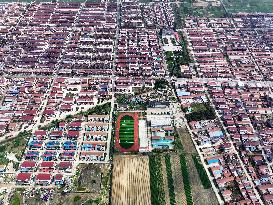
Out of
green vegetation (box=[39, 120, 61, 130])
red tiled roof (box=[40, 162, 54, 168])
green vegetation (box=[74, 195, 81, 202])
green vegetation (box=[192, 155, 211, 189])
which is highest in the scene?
green vegetation (box=[192, 155, 211, 189])

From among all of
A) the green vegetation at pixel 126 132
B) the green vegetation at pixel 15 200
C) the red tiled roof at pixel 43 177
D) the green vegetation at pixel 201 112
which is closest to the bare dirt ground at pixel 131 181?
the green vegetation at pixel 126 132

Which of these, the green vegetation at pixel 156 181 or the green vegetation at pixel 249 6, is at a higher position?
the green vegetation at pixel 249 6

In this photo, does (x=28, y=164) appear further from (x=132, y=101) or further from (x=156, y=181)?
(x=132, y=101)

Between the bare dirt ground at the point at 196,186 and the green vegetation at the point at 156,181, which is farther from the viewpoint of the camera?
the bare dirt ground at the point at 196,186

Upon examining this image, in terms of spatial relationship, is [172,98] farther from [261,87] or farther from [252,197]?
[252,197]

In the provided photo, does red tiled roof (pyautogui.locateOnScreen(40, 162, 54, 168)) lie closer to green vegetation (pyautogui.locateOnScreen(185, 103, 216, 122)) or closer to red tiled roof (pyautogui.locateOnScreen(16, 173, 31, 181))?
red tiled roof (pyautogui.locateOnScreen(16, 173, 31, 181))

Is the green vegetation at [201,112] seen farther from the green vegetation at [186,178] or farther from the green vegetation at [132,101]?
the green vegetation at [186,178]

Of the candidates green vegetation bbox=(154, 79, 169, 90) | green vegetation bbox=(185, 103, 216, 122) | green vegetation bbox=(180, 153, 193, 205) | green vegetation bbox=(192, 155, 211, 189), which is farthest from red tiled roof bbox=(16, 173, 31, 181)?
green vegetation bbox=(154, 79, 169, 90)

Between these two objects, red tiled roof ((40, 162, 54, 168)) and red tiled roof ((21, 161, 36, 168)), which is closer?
red tiled roof ((21, 161, 36, 168))

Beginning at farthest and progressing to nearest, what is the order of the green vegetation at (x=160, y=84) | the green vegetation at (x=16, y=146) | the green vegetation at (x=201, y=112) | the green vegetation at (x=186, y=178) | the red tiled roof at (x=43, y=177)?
1. the green vegetation at (x=160, y=84)
2. the green vegetation at (x=201, y=112)
3. the green vegetation at (x=16, y=146)
4. the red tiled roof at (x=43, y=177)
5. the green vegetation at (x=186, y=178)
